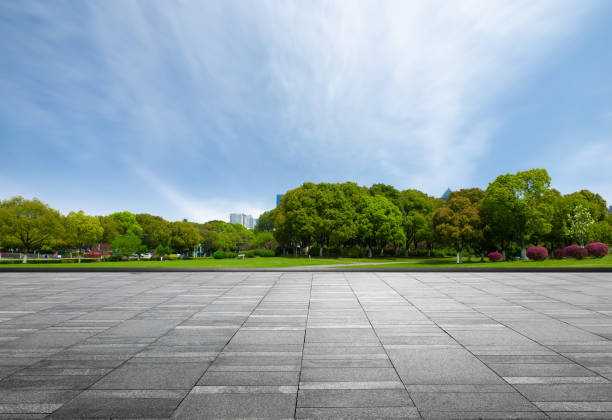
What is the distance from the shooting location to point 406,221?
52.8 meters

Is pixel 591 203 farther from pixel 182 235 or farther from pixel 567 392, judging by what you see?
pixel 182 235

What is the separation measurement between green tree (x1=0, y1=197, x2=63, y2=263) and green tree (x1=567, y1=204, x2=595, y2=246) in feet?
229

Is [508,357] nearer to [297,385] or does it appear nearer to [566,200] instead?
[297,385]

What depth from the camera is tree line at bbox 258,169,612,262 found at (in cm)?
3672

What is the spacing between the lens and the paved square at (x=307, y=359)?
3516mm

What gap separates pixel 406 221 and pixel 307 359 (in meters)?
50.5

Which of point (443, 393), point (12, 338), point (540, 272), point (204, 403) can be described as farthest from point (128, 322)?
point (540, 272)

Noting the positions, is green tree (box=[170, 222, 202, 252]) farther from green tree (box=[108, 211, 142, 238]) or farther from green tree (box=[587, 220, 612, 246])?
green tree (box=[587, 220, 612, 246])

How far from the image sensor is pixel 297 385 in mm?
3998

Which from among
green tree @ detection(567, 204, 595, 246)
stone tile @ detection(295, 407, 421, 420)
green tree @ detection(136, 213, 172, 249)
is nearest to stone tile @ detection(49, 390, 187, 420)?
stone tile @ detection(295, 407, 421, 420)

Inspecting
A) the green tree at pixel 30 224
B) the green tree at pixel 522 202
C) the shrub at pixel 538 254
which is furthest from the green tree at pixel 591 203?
the green tree at pixel 30 224

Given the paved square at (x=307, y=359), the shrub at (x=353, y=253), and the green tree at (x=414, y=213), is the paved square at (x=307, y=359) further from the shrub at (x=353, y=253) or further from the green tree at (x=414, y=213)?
the green tree at (x=414, y=213)

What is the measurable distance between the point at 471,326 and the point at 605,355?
6.89 ft

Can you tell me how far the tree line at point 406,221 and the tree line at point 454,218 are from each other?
108 millimetres
